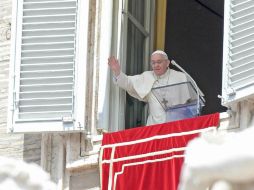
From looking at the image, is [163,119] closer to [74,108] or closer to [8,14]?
[74,108]

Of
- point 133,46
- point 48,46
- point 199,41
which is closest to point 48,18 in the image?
point 48,46

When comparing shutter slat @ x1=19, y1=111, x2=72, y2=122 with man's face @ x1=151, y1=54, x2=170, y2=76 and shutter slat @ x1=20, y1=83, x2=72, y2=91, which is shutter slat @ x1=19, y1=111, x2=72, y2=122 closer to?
shutter slat @ x1=20, y1=83, x2=72, y2=91

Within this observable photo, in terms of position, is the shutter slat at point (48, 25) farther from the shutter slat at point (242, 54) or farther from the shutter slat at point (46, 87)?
the shutter slat at point (242, 54)

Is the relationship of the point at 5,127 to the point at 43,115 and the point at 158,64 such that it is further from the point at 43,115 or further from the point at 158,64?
the point at 158,64

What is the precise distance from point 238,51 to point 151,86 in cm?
120

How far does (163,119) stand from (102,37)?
2.17 feet

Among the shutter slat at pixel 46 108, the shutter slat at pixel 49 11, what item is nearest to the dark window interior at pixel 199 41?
the shutter slat at pixel 49 11

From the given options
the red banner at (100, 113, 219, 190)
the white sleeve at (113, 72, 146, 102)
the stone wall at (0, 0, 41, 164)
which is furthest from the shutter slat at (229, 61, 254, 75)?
the stone wall at (0, 0, 41, 164)

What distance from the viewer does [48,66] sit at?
8.10 m

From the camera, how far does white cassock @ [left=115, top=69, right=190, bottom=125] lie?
8.13 metres

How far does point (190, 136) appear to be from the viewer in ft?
23.9

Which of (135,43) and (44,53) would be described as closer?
(44,53)

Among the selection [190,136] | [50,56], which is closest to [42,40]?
[50,56]

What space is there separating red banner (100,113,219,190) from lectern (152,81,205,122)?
436mm
